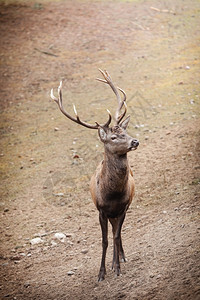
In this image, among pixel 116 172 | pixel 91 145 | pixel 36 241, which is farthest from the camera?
pixel 91 145

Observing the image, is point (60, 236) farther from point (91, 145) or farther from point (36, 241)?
point (91, 145)

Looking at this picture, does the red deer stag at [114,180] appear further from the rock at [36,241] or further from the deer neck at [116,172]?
the rock at [36,241]

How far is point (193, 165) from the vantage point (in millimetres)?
7945

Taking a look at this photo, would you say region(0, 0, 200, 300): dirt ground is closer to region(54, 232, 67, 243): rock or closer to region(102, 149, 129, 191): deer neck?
region(54, 232, 67, 243): rock

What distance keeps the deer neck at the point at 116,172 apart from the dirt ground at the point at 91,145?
1.05 m

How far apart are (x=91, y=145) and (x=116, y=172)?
14.9 ft

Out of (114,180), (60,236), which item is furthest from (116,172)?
(60,236)

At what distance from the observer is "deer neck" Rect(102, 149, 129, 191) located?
511cm

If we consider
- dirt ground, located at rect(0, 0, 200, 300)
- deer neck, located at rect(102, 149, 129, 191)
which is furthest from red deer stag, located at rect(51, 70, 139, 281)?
dirt ground, located at rect(0, 0, 200, 300)

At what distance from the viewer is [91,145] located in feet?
31.6

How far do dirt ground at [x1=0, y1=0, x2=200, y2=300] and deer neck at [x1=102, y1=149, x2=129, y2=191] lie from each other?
3.44ft

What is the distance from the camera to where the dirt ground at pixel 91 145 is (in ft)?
18.0

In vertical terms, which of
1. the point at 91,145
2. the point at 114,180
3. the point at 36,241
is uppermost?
the point at 114,180

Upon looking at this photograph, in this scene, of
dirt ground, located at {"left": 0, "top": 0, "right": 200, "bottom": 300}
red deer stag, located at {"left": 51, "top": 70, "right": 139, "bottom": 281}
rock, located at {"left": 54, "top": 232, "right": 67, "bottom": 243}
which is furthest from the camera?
rock, located at {"left": 54, "top": 232, "right": 67, "bottom": 243}
